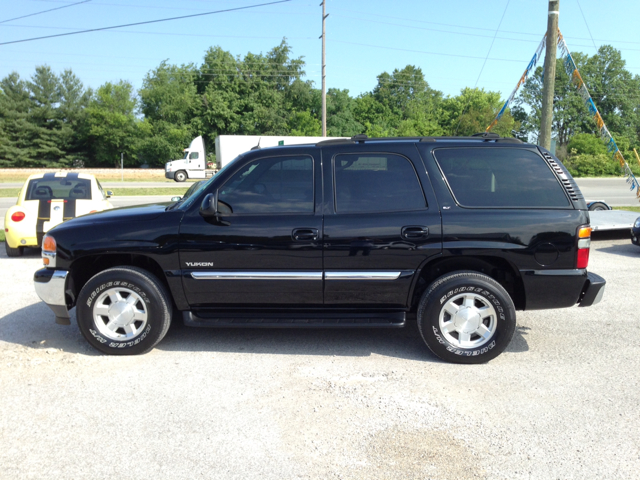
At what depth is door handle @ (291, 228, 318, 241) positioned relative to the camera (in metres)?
4.46

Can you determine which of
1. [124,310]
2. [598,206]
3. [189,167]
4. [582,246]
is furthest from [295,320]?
[189,167]

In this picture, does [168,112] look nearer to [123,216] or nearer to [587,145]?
[587,145]

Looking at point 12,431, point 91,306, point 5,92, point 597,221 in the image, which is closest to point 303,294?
point 91,306

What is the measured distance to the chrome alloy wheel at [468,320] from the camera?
4.45 m

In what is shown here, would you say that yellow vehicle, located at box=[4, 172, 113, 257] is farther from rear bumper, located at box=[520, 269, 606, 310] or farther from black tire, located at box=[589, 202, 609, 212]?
black tire, located at box=[589, 202, 609, 212]

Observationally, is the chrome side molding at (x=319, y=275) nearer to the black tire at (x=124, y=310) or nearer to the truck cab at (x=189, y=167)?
the black tire at (x=124, y=310)

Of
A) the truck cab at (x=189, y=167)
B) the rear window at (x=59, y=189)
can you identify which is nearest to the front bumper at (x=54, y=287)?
the rear window at (x=59, y=189)

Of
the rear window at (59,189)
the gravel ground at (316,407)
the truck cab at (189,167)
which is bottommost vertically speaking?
the gravel ground at (316,407)

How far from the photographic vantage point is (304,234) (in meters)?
4.47

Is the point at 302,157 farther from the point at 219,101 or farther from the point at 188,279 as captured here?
the point at 219,101

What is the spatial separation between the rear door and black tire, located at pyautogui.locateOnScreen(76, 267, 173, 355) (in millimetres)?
1488

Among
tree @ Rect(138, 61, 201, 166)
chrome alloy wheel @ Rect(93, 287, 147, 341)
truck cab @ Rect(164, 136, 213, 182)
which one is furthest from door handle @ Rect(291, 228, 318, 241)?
tree @ Rect(138, 61, 201, 166)

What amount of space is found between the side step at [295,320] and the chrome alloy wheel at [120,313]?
0.41 metres

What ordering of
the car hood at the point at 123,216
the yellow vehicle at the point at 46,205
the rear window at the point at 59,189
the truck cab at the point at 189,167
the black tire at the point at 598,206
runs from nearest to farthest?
→ 1. the car hood at the point at 123,216
2. the yellow vehicle at the point at 46,205
3. the rear window at the point at 59,189
4. the black tire at the point at 598,206
5. the truck cab at the point at 189,167
